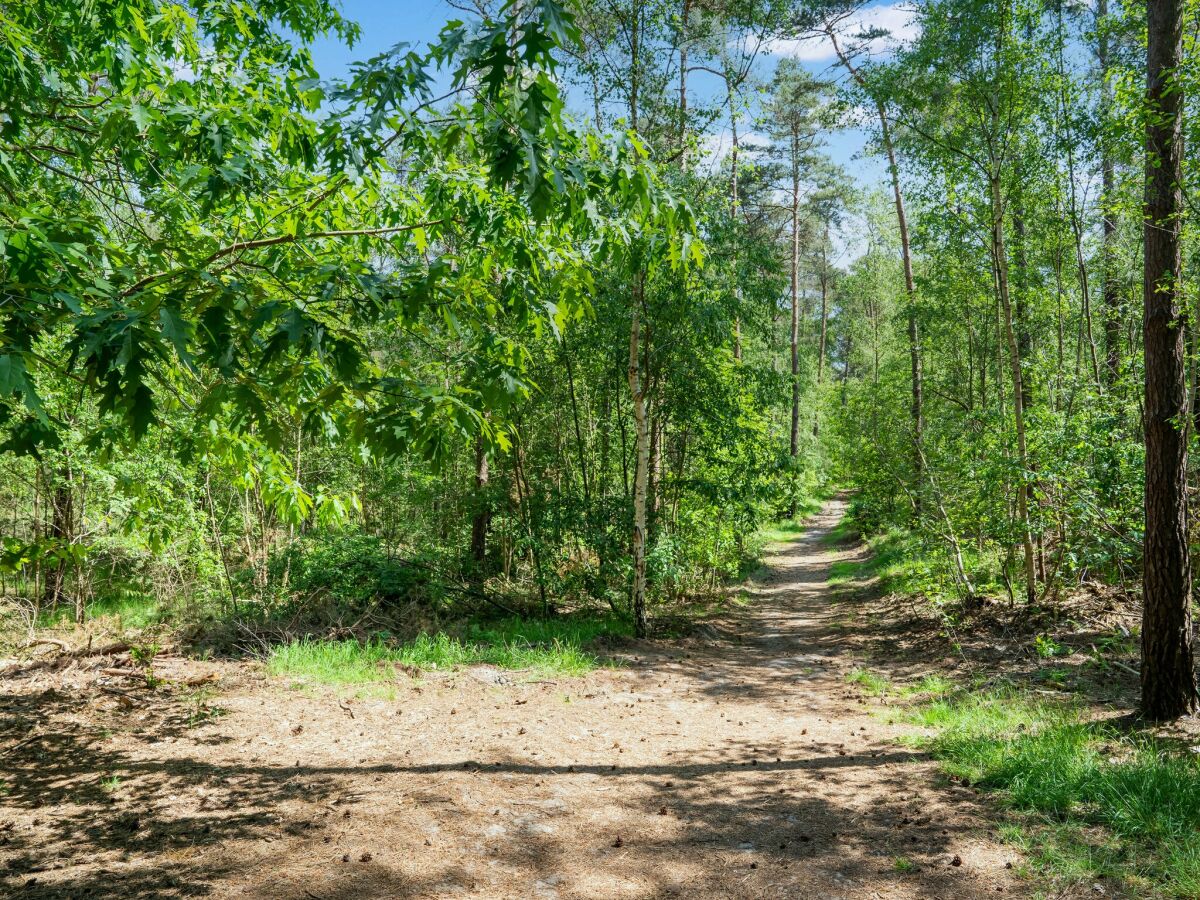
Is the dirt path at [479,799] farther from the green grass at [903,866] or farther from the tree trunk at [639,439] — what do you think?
the tree trunk at [639,439]

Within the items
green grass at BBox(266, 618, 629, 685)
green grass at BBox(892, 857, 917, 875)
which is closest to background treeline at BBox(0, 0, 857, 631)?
green grass at BBox(266, 618, 629, 685)

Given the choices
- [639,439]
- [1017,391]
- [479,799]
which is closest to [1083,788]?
[479,799]

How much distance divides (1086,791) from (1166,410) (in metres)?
2.86

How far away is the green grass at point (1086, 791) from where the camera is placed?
350 centimetres

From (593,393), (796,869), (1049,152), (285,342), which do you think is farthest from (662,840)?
(1049,152)

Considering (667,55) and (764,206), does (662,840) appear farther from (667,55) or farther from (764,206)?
(764,206)

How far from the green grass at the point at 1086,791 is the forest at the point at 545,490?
3cm

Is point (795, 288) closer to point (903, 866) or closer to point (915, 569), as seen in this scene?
point (915, 569)

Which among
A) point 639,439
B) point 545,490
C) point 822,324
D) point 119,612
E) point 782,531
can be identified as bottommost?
point 782,531

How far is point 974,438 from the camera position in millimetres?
11820

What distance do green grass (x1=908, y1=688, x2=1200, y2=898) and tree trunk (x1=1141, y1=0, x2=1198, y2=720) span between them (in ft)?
2.09

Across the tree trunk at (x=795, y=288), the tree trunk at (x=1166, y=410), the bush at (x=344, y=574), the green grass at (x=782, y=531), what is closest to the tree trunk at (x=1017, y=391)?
the tree trunk at (x=1166, y=410)

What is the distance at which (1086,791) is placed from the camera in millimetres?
4227

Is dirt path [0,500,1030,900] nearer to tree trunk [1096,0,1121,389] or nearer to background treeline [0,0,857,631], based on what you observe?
background treeline [0,0,857,631]
